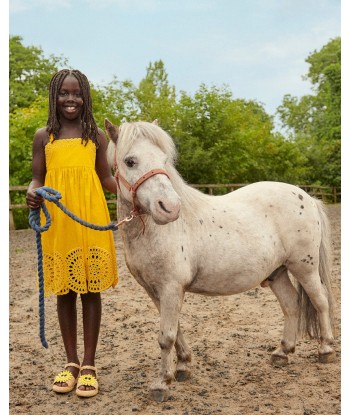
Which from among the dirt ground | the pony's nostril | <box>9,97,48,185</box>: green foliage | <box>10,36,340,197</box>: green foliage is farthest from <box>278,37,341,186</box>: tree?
the pony's nostril

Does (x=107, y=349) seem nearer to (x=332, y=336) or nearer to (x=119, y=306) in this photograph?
(x=119, y=306)

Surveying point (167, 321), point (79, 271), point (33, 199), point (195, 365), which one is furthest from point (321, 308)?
point (33, 199)

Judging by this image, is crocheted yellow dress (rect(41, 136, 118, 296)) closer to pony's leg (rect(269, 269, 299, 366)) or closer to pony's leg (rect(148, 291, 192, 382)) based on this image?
pony's leg (rect(148, 291, 192, 382))

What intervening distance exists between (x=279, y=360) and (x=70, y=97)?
7.68 feet

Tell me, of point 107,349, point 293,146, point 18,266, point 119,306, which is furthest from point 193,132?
point 107,349

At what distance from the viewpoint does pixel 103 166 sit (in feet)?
10.9

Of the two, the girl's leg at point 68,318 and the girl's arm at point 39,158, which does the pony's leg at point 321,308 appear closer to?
the girl's leg at point 68,318

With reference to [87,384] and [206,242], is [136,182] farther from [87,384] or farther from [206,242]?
[87,384]

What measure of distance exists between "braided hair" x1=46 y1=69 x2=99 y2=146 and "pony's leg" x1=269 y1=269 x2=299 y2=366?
67.3 inches

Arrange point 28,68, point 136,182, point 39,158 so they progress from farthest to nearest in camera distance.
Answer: point 28,68 → point 39,158 → point 136,182

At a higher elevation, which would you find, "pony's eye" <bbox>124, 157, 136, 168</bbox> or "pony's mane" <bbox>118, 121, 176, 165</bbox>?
"pony's mane" <bbox>118, 121, 176, 165</bbox>

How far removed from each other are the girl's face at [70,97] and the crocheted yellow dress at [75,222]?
18 centimetres

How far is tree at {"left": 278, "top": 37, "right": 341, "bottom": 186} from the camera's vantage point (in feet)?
100.0

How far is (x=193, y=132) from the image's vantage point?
18734 millimetres
